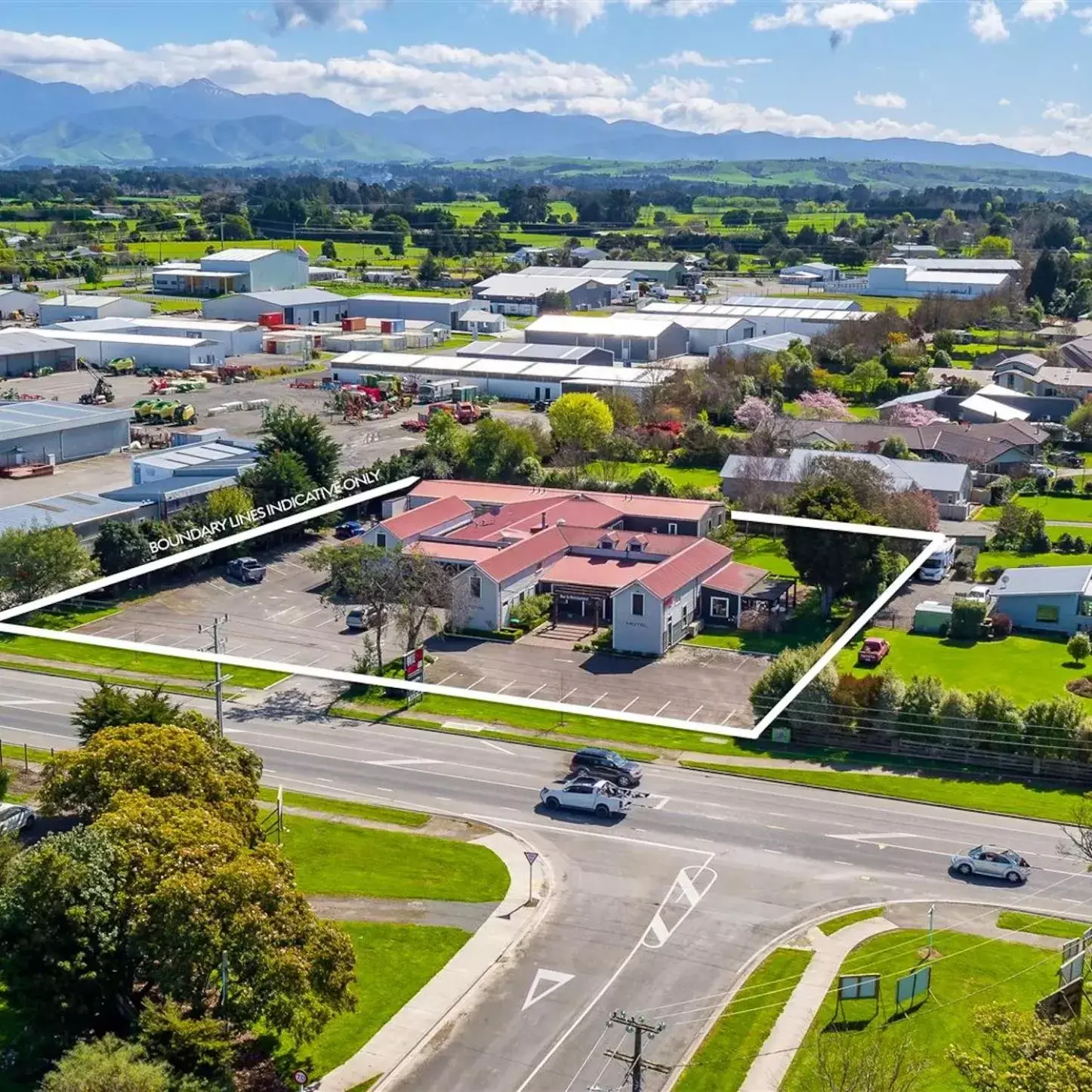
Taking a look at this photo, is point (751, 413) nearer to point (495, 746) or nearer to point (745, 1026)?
point (495, 746)

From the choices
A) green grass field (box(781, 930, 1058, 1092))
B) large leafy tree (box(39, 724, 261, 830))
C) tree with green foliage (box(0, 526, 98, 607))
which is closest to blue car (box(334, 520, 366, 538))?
tree with green foliage (box(0, 526, 98, 607))

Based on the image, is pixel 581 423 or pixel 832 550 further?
pixel 581 423

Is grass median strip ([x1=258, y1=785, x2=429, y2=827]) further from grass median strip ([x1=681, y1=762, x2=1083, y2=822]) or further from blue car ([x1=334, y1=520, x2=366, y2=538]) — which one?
blue car ([x1=334, y1=520, x2=366, y2=538])

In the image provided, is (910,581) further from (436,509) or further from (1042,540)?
(436,509)

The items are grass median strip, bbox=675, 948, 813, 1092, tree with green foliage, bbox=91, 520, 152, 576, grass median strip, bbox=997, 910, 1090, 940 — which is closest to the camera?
grass median strip, bbox=675, 948, 813, 1092

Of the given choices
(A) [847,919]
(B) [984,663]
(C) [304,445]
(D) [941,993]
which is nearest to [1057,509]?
(B) [984,663]
